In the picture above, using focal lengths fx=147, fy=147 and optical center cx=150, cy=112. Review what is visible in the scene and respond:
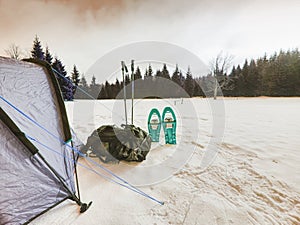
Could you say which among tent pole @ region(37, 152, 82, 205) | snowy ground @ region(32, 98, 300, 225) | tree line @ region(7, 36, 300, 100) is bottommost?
snowy ground @ region(32, 98, 300, 225)

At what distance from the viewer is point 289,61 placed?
11.0m

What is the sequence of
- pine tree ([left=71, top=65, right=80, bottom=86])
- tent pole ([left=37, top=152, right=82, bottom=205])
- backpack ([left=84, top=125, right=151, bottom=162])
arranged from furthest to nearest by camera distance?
pine tree ([left=71, top=65, right=80, bottom=86]) < backpack ([left=84, top=125, right=151, bottom=162]) < tent pole ([left=37, top=152, right=82, bottom=205])

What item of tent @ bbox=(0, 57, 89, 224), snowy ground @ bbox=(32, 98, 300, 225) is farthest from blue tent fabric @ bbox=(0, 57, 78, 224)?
snowy ground @ bbox=(32, 98, 300, 225)

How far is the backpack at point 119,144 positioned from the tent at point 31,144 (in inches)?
24.7

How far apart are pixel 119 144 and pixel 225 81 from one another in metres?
13.8

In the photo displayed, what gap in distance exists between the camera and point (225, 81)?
523 inches

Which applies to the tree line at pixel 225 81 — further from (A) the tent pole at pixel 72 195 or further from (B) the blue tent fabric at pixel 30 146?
(A) the tent pole at pixel 72 195

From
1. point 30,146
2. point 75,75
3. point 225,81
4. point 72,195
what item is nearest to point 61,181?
point 72,195

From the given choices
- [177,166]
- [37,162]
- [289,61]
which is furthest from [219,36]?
[289,61]

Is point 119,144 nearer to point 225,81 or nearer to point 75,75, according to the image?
point 75,75

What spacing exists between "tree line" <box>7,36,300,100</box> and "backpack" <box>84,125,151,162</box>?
653cm

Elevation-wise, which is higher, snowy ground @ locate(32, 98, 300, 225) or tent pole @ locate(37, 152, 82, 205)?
tent pole @ locate(37, 152, 82, 205)

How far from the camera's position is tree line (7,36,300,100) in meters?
9.18

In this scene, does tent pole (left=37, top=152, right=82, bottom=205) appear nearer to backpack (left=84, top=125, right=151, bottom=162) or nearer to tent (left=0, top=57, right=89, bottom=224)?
tent (left=0, top=57, right=89, bottom=224)
